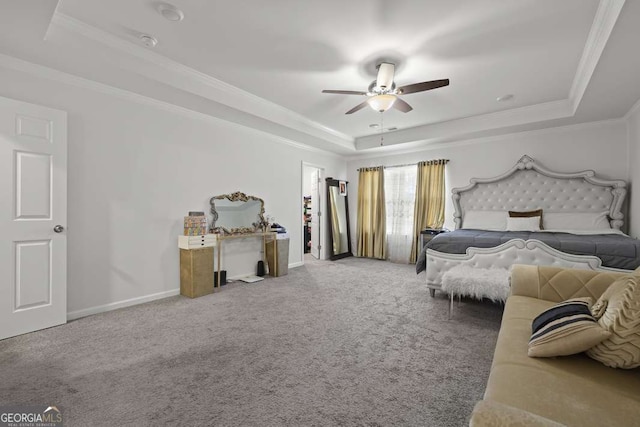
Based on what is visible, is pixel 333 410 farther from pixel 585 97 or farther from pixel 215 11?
pixel 585 97

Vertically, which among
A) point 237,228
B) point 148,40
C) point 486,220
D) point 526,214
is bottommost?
point 237,228

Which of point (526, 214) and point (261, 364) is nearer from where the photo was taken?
point (261, 364)

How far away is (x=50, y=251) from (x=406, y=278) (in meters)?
4.55

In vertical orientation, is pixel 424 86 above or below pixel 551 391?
above

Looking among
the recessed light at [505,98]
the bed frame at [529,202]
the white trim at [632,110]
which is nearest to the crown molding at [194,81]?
the recessed light at [505,98]

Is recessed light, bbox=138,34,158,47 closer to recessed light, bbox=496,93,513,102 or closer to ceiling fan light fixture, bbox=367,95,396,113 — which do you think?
ceiling fan light fixture, bbox=367,95,396,113

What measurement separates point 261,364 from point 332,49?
2.87m

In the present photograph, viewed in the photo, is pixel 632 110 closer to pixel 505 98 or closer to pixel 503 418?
pixel 505 98

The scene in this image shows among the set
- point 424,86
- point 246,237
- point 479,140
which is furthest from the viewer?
point 479,140

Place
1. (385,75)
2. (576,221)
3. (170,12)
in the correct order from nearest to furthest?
(170,12)
(385,75)
(576,221)

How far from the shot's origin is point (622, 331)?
119 cm

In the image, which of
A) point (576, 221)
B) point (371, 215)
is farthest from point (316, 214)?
point (576, 221)

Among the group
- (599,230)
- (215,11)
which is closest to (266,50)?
(215,11)

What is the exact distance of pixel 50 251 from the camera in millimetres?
2695
